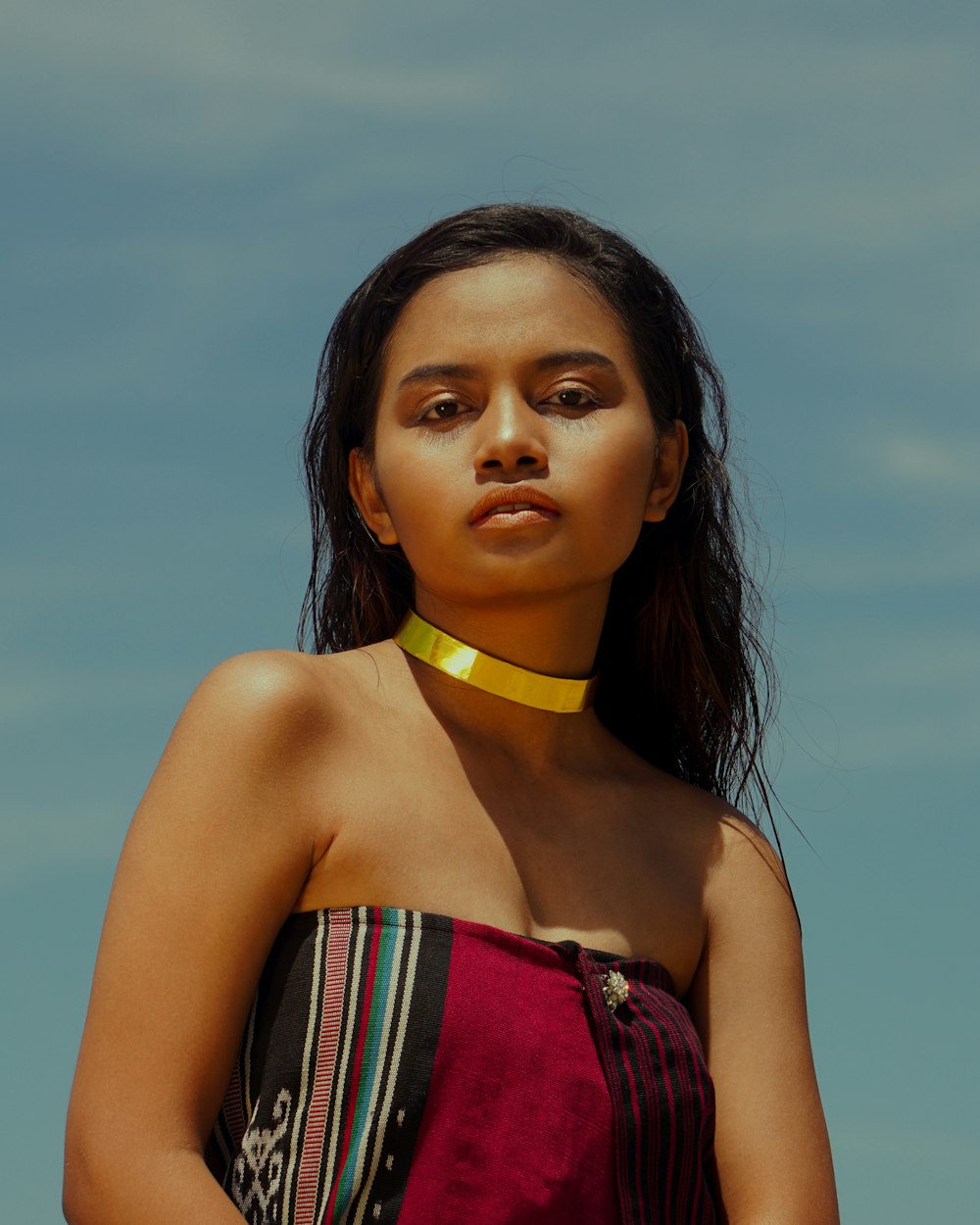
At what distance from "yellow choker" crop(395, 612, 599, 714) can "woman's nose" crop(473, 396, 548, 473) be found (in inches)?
16.3

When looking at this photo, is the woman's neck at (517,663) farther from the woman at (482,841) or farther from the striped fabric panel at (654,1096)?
the striped fabric panel at (654,1096)

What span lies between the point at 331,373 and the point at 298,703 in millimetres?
1167

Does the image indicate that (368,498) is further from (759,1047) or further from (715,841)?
(759,1047)

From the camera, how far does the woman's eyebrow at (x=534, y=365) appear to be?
3.98 m

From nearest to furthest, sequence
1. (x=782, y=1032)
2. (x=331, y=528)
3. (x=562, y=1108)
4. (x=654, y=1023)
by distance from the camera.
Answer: (x=562, y=1108) → (x=654, y=1023) → (x=782, y=1032) → (x=331, y=528)

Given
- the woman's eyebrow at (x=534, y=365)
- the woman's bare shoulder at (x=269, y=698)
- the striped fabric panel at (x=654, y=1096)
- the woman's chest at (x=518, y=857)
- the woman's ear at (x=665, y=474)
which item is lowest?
the striped fabric panel at (x=654, y=1096)

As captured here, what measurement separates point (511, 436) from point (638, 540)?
0.87 meters

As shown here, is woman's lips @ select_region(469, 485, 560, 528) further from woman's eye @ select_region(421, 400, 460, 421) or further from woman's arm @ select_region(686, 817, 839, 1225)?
woman's arm @ select_region(686, 817, 839, 1225)

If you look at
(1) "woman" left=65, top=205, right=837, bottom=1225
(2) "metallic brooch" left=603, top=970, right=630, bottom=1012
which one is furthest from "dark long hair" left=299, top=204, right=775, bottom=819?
(2) "metallic brooch" left=603, top=970, right=630, bottom=1012

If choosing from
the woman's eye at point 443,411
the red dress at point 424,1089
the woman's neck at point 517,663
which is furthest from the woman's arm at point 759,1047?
the woman's eye at point 443,411

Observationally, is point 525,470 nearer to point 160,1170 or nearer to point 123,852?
point 123,852

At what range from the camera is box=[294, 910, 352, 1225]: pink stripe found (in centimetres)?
336

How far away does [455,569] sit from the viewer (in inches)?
154

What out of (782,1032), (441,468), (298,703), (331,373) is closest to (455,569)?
(441,468)
